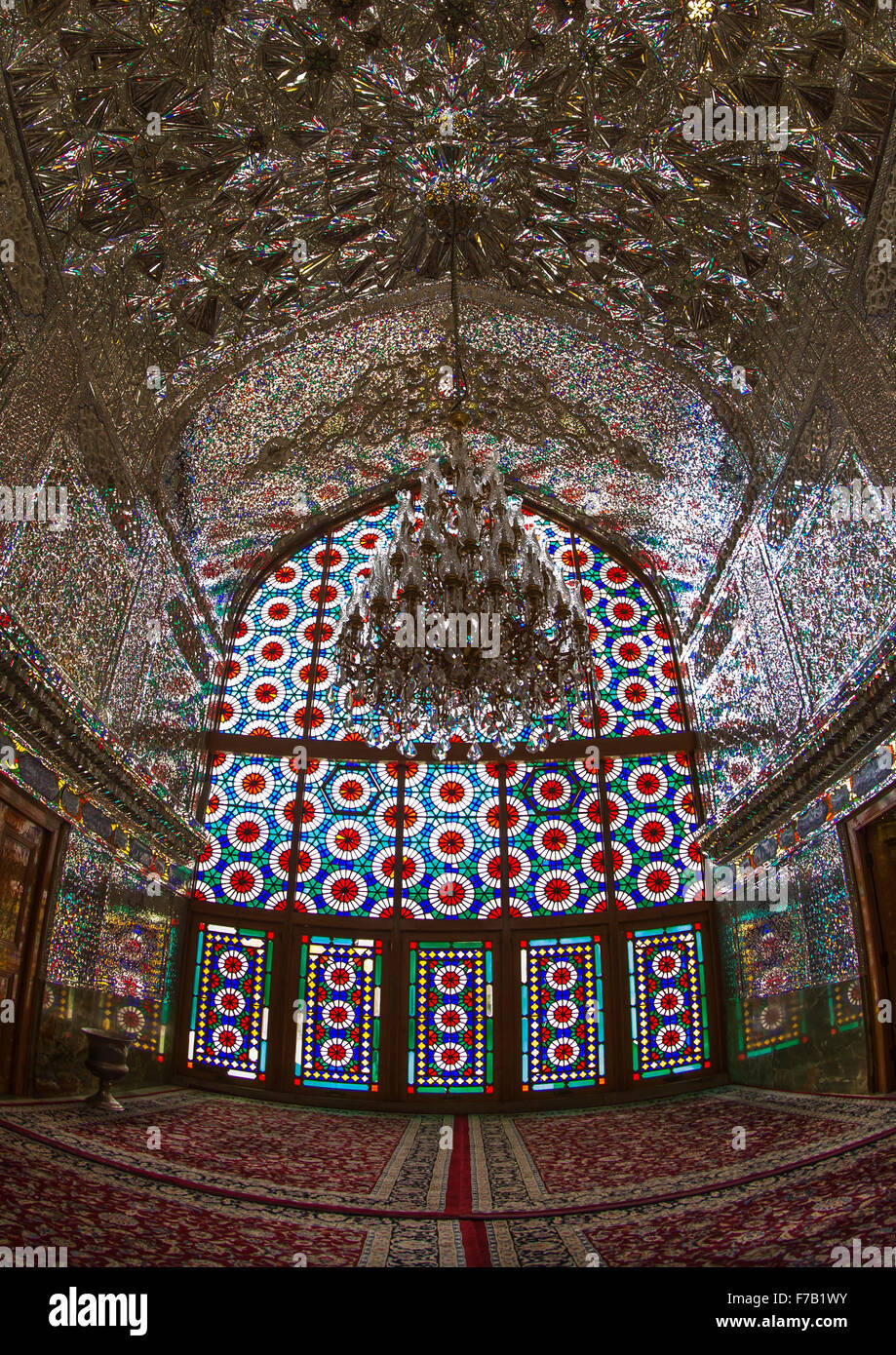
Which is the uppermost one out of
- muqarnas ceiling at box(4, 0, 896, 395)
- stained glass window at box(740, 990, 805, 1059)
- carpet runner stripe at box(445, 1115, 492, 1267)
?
muqarnas ceiling at box(4, 0, 896, 395)

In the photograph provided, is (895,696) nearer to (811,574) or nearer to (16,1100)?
(811,574)

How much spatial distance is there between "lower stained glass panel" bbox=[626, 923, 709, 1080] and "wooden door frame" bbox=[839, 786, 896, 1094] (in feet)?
7.85

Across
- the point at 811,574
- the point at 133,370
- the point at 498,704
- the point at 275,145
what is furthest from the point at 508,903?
the point at 275,145

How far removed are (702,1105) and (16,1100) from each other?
4.40 meters

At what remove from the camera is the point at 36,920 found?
5.48 metres

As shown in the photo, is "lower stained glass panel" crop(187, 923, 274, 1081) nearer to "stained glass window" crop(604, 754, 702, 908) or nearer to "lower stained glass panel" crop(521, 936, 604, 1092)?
"lower stained glass panel" crop(521, 936, 604, 1092)

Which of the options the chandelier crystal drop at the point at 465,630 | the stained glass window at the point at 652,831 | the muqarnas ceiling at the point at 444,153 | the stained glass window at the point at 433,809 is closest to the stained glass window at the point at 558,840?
the stained glass window at the point at 433,809

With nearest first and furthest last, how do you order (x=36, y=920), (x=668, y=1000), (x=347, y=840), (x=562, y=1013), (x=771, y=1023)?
(x=36, y=920) → (x=771, y=1023) → (x=562, y=1013) → (x=668, y=1000) → (x=347, y=840)

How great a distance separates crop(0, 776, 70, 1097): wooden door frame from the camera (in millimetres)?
5141

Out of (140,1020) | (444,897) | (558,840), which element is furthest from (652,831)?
(140,1020)

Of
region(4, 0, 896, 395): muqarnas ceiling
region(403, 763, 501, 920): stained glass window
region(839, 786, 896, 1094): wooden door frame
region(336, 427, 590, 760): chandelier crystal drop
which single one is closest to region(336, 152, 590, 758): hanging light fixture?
region(336, 427, 590, 760): chandelier crystal drop

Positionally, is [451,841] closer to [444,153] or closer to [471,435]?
[471,435]

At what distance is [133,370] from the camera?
611cm

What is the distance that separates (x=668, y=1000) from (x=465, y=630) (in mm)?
4047
